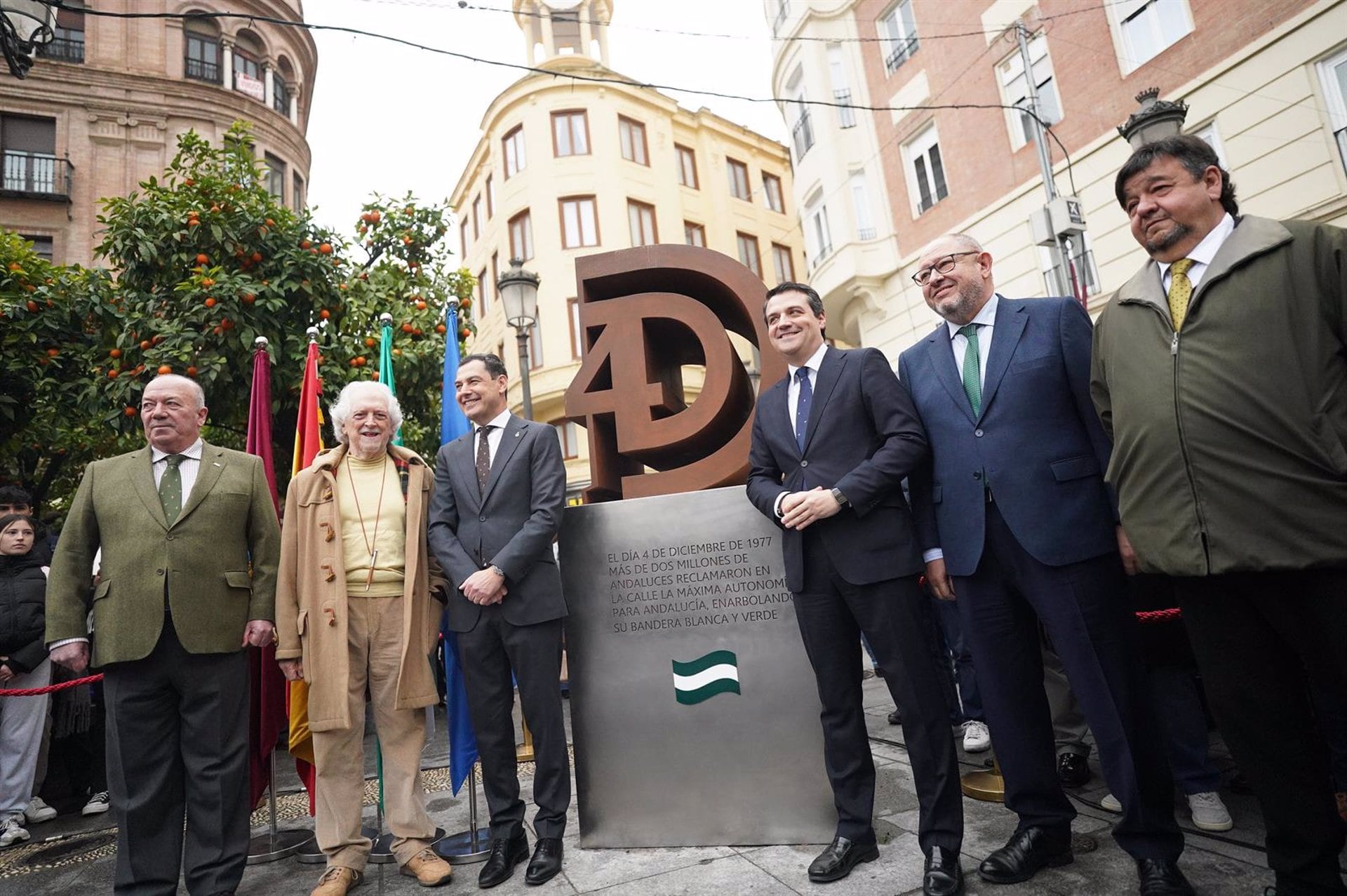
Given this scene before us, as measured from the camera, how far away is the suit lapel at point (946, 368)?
2.87 meters

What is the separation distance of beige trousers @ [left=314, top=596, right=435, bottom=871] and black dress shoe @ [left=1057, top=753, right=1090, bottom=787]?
119 inches

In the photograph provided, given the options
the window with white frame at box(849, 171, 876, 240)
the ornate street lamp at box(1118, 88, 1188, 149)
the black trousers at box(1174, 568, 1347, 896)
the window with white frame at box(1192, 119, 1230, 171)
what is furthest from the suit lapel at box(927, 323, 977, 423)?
the window with white frame at box(849, 171, 876, 240)

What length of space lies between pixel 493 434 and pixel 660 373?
1.14 meters

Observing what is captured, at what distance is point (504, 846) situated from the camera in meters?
3.18

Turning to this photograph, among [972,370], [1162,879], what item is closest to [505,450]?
[972,370]

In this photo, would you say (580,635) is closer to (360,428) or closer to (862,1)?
(360,428)

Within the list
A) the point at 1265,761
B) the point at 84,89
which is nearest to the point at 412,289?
the point at 1265,761

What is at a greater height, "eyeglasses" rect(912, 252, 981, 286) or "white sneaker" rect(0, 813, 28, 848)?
"eyeglasses" rect(912, 252, 981, 286)

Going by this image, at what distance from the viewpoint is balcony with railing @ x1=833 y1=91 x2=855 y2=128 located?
1605 centimetres

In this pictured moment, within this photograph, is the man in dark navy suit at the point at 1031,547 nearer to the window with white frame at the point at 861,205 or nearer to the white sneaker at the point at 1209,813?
the white sneaker at the point at 1209,813

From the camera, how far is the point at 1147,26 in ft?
36.2

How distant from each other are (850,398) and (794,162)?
16.2m

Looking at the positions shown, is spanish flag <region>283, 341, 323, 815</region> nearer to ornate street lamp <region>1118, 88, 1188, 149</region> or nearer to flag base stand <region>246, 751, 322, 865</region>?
flag base stand <region>246, 751, 322, 865</region>

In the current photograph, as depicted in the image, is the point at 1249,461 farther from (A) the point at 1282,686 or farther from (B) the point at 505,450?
(B) the point at 505,450
